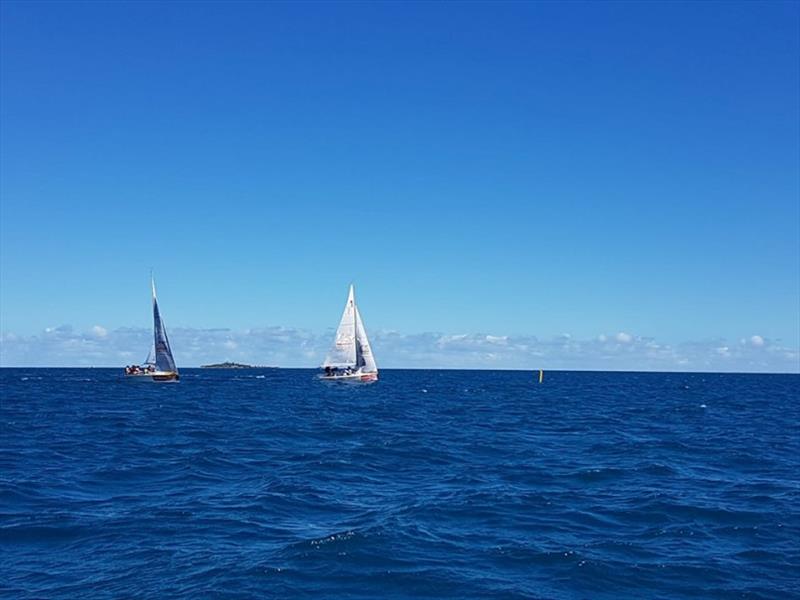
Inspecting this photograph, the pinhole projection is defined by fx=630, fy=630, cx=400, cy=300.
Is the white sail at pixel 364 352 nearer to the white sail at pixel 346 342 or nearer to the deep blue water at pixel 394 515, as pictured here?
the white sail at pixel 346 342

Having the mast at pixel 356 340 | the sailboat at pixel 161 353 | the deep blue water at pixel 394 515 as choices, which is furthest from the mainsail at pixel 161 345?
the deep blue water at pixel 394 515

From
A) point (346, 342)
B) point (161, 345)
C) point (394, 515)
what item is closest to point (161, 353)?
point (161, 345)

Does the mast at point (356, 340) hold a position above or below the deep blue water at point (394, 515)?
above

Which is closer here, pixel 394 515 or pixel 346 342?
pixel 394 515

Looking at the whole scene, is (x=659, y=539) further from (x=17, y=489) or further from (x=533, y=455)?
(x=17, y=489)

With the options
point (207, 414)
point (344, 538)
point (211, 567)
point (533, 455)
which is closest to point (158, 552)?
point (211, 567)

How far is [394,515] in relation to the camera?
17.9 m

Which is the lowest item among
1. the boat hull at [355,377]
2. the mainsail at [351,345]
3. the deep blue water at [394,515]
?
the deep blue water at [394,515]

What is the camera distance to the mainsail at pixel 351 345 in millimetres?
91938

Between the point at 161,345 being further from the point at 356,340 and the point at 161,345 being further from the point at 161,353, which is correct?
the point at 356,340

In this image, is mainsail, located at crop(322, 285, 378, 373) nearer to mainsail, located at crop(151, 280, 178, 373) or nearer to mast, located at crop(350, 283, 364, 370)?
mast, located at crop(350, 283, 364, 370)

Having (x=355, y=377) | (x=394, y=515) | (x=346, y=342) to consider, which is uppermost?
(x=346, y=342)

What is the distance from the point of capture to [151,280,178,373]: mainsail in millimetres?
89312

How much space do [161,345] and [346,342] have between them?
26727 millimetres
